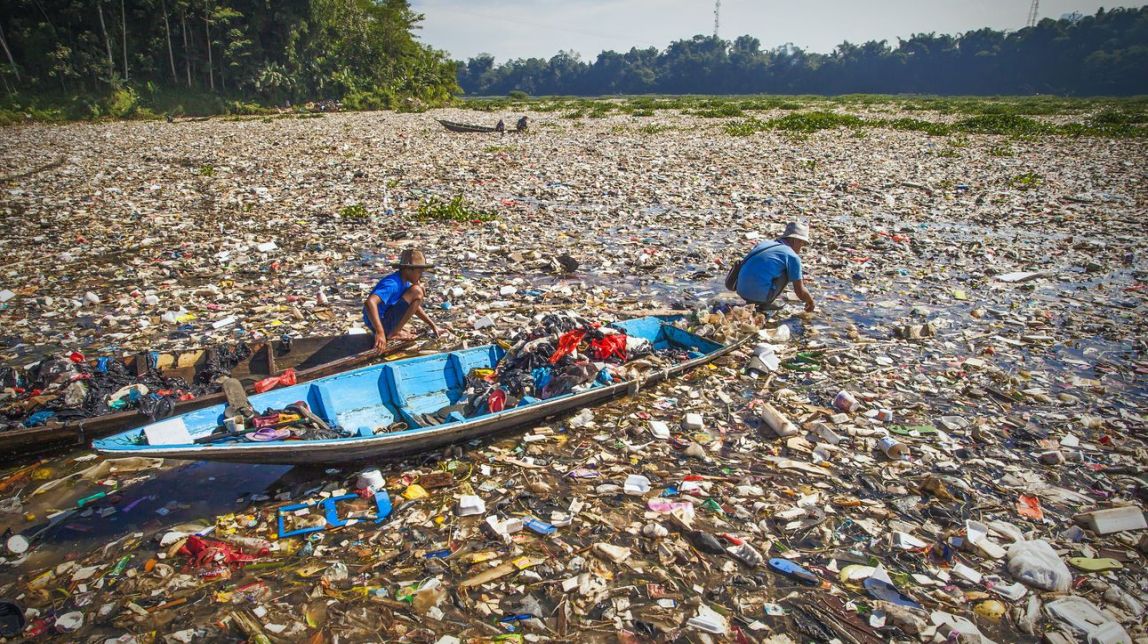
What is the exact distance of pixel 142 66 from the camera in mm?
37094

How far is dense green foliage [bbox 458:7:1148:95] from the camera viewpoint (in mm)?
82500

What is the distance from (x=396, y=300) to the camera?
6.60 m

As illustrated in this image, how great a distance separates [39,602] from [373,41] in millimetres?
51936

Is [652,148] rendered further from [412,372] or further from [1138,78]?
[1138,78]

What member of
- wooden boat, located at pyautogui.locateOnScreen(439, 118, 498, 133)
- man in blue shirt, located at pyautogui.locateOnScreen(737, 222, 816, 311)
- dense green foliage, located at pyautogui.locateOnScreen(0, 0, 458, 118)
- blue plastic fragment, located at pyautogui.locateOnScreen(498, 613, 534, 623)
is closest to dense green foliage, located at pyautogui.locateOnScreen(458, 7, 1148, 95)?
→ dense green foliage, located at pyautogui.locateOnScreen(0, 0, 458, 118)

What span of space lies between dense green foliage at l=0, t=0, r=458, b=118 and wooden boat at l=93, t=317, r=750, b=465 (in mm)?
38080

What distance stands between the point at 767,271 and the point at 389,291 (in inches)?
188

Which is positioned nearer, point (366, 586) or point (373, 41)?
point (366, 586)

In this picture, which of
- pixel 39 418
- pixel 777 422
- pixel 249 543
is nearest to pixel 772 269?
pixel 777 422

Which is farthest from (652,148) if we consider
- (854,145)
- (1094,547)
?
(1094,547)

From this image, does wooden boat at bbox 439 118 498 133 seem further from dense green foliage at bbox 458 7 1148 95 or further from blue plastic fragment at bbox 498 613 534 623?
dense green foliage at bbox 458 7 1148 95

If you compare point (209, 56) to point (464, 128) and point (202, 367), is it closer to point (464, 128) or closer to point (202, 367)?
point (464, 128)

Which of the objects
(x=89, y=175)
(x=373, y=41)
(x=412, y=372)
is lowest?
(x=412, y=372)

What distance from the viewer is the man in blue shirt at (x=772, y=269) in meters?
7.94
